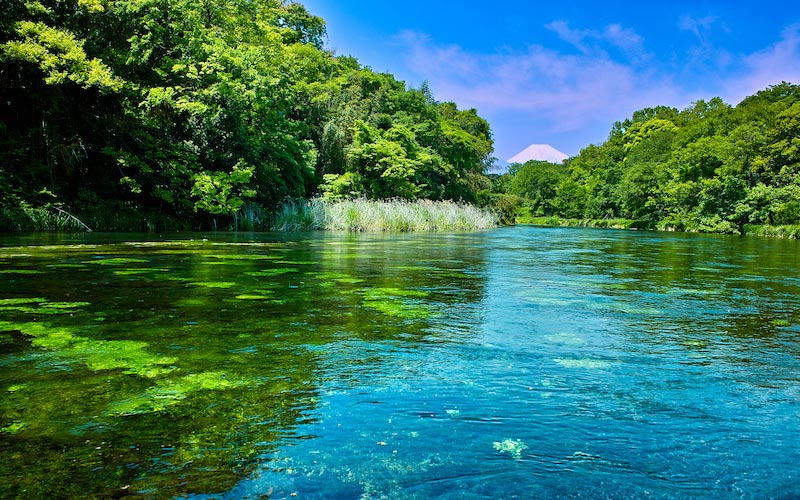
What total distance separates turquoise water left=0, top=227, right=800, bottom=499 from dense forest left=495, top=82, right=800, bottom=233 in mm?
34065

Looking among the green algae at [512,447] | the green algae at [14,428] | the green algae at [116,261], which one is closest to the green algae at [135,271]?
the green algae at [116,261]

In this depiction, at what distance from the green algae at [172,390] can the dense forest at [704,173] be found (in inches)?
1420

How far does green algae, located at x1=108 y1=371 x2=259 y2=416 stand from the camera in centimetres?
213

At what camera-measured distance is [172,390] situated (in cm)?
236

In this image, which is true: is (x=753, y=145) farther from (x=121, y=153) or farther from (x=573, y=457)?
(x=573, y=457)

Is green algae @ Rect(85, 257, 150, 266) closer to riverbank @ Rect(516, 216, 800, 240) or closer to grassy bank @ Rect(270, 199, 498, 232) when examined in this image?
grassy bank @ Rect(270, 199, 498, 232)

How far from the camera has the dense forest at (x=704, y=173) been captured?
3394 centimetres

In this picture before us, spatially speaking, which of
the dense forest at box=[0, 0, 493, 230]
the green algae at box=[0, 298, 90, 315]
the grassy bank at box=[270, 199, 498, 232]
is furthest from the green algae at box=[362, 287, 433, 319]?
the grassy bank at box=[270, 199, 498, 232]

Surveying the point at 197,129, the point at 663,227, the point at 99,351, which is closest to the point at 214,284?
the point at 99,351

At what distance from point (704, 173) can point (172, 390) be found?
46.7 m

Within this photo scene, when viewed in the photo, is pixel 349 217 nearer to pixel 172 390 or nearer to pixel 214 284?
pixel 214 284

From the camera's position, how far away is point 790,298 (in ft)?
17.8

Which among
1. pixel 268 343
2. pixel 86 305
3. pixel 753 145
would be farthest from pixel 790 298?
pixel 753 145

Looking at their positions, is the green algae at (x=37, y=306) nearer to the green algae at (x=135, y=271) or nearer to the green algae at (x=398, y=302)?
the green algae at (x=135, y=271)
